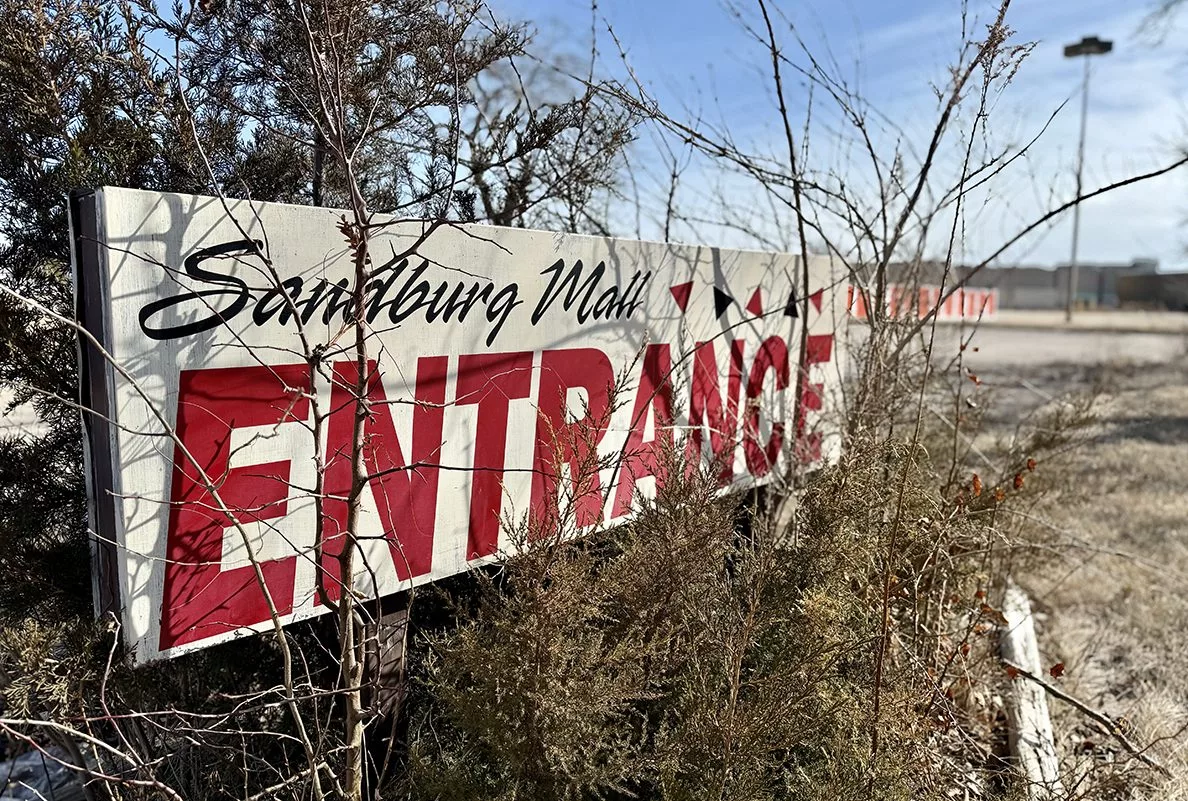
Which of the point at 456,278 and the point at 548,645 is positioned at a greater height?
the point at 456,278

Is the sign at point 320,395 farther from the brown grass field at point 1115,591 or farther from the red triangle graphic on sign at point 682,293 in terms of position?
the brown grass field at point 1115,591

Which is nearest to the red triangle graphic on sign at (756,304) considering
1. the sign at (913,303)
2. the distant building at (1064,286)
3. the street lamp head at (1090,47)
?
the sign at (913,303)

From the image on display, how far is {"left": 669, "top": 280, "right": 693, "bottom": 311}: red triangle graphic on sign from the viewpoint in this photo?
367cm

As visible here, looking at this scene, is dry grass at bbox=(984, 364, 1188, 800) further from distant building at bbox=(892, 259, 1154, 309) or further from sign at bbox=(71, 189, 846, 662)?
distant building at bbox=(892, 259, 1154, 309)

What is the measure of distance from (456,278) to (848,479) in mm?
1463

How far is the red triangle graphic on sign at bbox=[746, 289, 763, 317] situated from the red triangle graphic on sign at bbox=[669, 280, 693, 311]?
0.53m

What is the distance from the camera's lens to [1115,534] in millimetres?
6988

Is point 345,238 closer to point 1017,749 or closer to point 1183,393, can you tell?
point 1017,749

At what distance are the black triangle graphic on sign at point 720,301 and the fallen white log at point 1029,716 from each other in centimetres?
189

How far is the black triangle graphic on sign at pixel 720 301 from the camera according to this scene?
393 cm

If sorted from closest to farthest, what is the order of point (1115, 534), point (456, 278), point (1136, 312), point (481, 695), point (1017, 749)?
1. point (481, 695)
2. point (456, 278)
3. point (1017, 749)
4. point (1115, 534)
5. point (1136, 312)

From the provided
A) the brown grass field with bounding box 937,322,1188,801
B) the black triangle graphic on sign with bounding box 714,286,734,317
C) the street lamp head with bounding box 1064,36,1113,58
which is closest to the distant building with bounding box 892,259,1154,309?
the street lamp head with bounding box 1064,36,1113,58

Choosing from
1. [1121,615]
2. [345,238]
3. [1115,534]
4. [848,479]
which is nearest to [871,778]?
[848,479]

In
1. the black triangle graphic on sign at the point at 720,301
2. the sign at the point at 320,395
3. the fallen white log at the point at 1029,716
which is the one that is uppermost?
the black triangle graphic on sign at the point at 720,301
